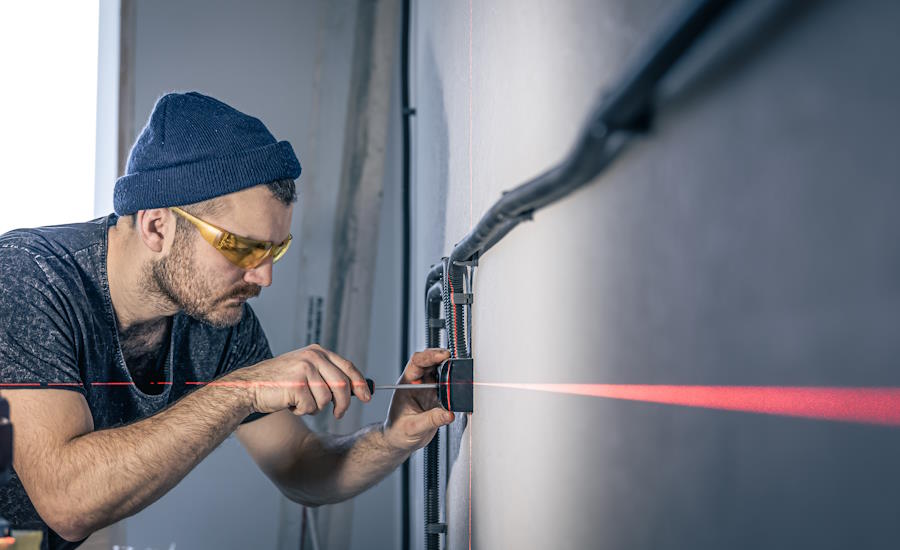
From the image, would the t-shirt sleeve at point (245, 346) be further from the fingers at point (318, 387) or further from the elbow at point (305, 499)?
the fingers at point (318, 387)

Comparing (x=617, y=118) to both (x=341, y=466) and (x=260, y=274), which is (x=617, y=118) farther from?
(x=341, y=466)

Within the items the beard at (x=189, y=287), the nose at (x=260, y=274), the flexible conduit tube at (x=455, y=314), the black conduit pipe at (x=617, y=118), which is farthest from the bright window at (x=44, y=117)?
the black conduit pipe at (x=617, y=118)

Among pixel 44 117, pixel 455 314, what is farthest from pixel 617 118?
pixel 44 117

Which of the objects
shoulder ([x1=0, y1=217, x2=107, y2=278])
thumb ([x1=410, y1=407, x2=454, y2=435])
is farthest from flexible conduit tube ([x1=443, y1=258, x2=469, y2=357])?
shoulder ([x1=0, y1=217, x2=107, y2=278])

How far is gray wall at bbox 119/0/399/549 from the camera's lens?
2254 mm

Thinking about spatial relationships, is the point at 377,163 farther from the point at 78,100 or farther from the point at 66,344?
the point at 66,344

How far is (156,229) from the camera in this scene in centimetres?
133

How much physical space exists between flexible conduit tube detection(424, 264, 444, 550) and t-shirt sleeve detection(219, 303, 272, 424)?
40 cm

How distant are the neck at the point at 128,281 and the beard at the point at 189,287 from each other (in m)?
0.01

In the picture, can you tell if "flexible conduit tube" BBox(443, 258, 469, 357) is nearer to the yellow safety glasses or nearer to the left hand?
the left hand

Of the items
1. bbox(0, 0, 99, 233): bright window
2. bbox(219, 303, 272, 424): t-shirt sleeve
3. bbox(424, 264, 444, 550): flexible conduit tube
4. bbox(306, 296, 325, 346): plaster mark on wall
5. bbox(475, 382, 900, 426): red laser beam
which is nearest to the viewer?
bbox(475, 382, 900, 426): red laser beam

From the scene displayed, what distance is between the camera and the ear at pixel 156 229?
1.31 metres

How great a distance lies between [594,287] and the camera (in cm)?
56

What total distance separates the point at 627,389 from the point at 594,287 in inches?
3.8
